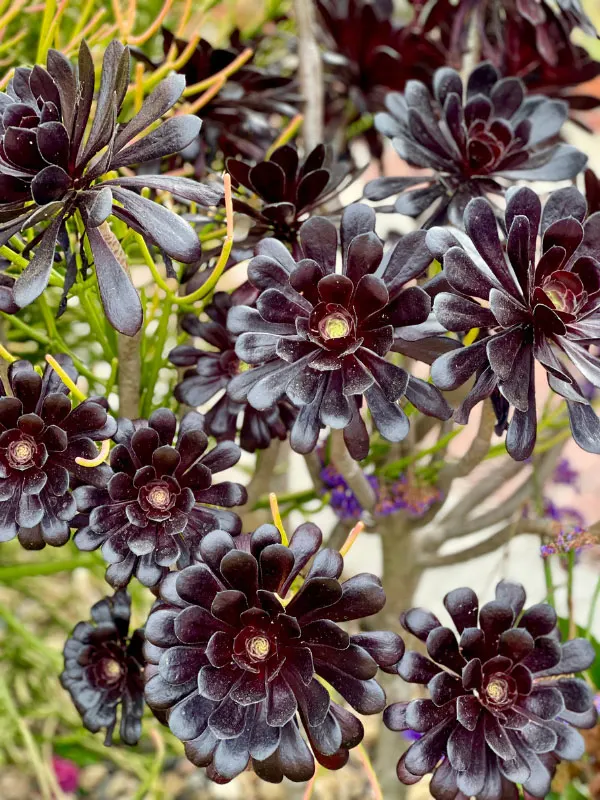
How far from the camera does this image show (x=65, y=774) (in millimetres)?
1054

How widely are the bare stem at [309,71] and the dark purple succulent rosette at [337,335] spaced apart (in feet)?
1.02

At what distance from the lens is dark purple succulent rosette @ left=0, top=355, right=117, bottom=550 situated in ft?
1.30

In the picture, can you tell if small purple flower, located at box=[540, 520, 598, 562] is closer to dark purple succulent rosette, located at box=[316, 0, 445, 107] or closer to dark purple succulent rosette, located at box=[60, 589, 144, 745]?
dark purple succulent rosette, located at box=[60, 589, 144, 745]

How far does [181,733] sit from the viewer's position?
0.36 metres

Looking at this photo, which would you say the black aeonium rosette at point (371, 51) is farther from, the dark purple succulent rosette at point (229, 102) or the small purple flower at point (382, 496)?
the small purple flower at point (382, 496)

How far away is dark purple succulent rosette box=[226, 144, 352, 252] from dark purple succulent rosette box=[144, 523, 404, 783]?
188mm

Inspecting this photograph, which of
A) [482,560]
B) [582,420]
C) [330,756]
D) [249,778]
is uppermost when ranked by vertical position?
[582,420]

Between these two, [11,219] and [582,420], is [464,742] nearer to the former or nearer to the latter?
[582,420]

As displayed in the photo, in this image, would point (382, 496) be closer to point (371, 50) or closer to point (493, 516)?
point (493, 516)

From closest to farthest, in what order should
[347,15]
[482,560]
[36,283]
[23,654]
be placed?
[36,283], [347,15], [23,654], [482,560]

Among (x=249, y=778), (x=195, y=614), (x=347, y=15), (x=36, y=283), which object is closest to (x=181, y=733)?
(x=195, y=614)

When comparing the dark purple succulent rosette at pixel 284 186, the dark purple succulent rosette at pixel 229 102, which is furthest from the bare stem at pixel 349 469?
the dark purple succulent rosette at pixel 229 102

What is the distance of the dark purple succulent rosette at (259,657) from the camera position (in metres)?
0.36

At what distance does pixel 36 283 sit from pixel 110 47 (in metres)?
Answer: 0.12
